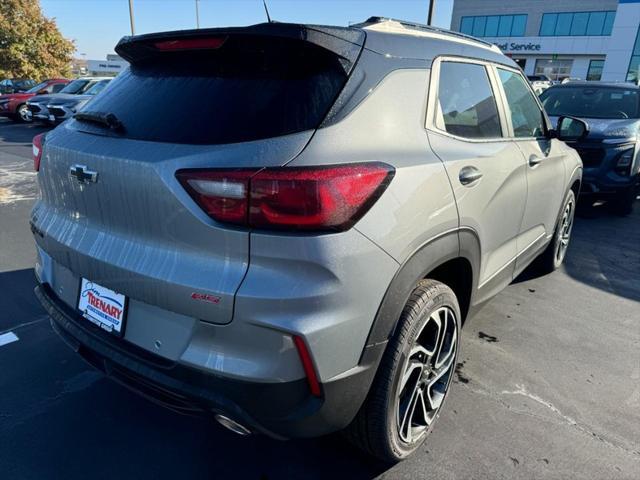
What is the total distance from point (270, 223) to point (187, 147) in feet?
1.38

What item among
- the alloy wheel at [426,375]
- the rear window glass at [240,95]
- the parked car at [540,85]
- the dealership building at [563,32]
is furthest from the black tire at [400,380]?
the dealership building at [563,32]

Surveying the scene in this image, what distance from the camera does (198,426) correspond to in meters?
2.40

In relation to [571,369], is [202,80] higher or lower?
higher

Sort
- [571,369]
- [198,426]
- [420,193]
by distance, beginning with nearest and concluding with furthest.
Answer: [420,193] < [198,426] < [571,369]

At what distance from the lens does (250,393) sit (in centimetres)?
156

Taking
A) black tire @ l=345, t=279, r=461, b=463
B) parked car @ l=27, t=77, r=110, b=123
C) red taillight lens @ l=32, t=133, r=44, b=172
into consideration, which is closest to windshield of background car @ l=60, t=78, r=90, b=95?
parked car @ l=27, t=77, r=110, b=123

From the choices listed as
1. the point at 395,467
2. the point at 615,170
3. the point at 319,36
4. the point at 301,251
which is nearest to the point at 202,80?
the point at 319,36

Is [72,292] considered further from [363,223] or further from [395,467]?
[395,467]

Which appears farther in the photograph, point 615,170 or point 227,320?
point 615,170

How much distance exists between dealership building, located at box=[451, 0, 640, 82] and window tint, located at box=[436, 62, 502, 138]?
5267 cm

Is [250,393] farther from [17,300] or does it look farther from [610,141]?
[610,141]

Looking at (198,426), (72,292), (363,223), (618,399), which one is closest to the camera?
(363,223)

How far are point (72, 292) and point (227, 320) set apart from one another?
0.93 m

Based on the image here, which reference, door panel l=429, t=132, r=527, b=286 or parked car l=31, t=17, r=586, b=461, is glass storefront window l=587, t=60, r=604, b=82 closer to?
door panel l=429, t=132, r=527, b=286
